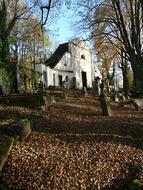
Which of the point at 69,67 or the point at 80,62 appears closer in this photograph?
the point at 69,67

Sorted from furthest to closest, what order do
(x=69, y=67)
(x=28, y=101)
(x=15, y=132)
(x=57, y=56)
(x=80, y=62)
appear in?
(x=80, y=62) < (x=69, y=67) < (x=57, y=56) < (x=28, y=101) < (x=15, y=132)

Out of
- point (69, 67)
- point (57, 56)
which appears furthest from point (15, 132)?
point (69, 67)

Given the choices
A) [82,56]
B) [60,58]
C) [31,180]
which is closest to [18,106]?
[31,180]

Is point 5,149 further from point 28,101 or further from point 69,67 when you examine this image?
point 69,67

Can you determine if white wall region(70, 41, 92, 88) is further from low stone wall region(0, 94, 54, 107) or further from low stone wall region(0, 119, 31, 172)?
low stone wall region(0, 119, 31, 172)

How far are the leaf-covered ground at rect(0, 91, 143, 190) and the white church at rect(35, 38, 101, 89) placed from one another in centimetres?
3258

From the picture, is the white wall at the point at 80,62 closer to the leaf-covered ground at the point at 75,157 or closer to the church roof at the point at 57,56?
the church roof at the point at 57,56

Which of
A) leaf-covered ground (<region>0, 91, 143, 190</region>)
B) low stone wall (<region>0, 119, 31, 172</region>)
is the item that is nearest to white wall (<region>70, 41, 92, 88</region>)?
leaf-covered ground (<region>0, 91, 143, 190</region>)

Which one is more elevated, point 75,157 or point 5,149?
point 5,149

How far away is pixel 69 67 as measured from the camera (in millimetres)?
53500

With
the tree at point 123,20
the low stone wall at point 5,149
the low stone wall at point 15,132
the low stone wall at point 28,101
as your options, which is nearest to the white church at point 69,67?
the tree at point 123,20

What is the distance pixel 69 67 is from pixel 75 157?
43.6 m

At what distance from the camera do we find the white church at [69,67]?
48.7 m

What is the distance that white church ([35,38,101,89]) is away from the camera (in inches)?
1916
